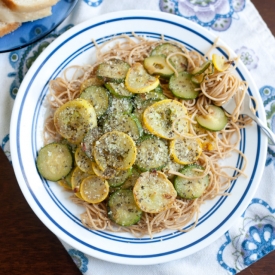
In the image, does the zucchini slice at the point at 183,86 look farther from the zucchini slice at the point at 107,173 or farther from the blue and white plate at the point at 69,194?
the zucchini slice at the point at 107,173

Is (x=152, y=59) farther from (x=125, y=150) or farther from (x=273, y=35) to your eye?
(x=273, y=35)

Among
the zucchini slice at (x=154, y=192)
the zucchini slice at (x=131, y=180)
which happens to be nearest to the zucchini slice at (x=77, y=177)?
the zucchini slice at (x=131, y=180)

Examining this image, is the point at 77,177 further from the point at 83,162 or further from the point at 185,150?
the point at 185,150

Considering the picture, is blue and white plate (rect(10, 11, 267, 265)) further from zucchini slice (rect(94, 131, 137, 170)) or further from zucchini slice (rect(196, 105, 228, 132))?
zucchini slice (rect(94, 131, 137, 170))

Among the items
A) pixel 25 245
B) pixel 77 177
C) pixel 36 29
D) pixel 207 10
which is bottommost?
pixel 25 245

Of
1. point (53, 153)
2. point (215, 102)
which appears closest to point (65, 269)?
point (53, 153)

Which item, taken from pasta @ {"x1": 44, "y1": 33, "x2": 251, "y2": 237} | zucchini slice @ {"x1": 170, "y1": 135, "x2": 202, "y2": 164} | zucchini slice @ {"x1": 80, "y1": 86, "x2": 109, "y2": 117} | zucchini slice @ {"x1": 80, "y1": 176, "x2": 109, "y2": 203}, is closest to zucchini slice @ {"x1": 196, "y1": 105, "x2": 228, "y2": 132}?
pasta @ {"x1": 44, "y1": 33, "x2": 251, "y2": 237}

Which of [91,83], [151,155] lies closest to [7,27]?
[91,83]
